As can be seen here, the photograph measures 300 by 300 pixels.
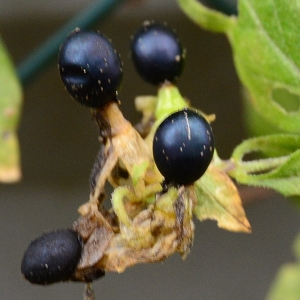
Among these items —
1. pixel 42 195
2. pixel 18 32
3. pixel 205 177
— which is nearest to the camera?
pixel 205 177

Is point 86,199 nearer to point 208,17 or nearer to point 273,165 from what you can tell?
point 208,17

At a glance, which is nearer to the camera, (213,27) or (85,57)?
(85,57)

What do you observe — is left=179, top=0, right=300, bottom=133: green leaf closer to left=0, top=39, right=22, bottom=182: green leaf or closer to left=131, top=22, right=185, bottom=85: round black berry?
left=131, top=22, right=185, bottom=85: round black berry

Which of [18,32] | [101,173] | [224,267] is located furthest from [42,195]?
[101,173]

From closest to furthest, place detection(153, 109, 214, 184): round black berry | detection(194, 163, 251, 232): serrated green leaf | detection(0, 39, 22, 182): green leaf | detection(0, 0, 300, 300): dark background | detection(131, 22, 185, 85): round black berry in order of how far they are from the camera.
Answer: detection(153, 109, 214, 184): round black berry → detection(194, 163, 251, 232): serrated green leaf → detection(131, 22, 185, 85): round black berry → detection(0, 39, 22, 182): green leaf → detection(0, 0, 300, 300): dark background

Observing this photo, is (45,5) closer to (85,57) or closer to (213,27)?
(213,27)

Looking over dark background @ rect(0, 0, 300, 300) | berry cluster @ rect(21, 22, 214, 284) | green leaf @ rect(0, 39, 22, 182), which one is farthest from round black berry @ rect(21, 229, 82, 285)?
dark background @ rect(0, 0, 300, 300)
